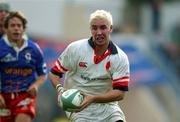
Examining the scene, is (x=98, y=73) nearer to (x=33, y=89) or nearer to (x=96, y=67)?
(x=96, y=67)

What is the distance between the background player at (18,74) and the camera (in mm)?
Answer: 14539

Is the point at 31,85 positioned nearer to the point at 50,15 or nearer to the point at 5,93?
the point at 5,93

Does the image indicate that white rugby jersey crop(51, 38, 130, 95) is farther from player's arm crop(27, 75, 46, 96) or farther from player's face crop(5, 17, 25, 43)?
player's arm crop(27, 75, 46, 96)

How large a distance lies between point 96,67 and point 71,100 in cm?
71

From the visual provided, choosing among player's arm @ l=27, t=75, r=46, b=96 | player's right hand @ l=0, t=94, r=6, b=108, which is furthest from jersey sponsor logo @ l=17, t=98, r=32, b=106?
player's right hand @ l=0, t=94, r=6, b=108

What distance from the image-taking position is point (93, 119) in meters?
12.5

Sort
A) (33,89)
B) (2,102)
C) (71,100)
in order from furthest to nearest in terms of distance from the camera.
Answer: (33,89), (2,102), (71,100)

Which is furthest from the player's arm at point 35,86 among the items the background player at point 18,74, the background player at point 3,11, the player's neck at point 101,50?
the player's neck at point 101,50

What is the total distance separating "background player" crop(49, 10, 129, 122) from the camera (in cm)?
1236

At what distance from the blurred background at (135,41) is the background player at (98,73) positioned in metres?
14.7

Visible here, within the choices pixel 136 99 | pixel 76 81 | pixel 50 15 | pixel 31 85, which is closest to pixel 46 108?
pixel 136 99

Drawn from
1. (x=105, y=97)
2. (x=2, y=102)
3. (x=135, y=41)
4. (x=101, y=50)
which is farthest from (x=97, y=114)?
(x=135, y=41)

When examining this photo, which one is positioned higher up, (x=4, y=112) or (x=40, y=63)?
(x=40, y=63)

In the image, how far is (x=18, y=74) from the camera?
47.8 feet
